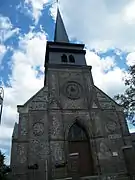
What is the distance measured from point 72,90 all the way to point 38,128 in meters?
5.55

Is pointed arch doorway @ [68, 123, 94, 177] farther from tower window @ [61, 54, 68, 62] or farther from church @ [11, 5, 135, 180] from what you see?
tower window @ [61, 54, 68, 62]

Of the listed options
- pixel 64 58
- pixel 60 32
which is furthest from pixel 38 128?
pixel 60 32

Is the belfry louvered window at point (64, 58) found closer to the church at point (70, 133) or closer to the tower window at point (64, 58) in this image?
the tower window at point (64, 58)

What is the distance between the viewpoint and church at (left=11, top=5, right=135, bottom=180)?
1545cm

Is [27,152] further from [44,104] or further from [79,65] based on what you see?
[79,65]

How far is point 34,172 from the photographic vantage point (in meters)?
15.3

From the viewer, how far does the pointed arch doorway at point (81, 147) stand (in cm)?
1653

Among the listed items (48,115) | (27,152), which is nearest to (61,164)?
(27,152)

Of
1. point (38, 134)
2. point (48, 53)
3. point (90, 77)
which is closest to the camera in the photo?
point (38, 134)

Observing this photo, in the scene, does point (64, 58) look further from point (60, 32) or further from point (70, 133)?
point (70, 133)

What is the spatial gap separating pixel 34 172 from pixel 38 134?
123 inches

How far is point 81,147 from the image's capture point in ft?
57.3

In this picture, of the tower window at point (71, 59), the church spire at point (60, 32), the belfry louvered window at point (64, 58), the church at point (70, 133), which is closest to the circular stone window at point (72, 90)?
the church at point (70, 133)

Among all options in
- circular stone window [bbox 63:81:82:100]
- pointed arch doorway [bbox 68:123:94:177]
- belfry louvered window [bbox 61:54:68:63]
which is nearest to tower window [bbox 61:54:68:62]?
belfry louvered window [bbox 61:54:68:63]
